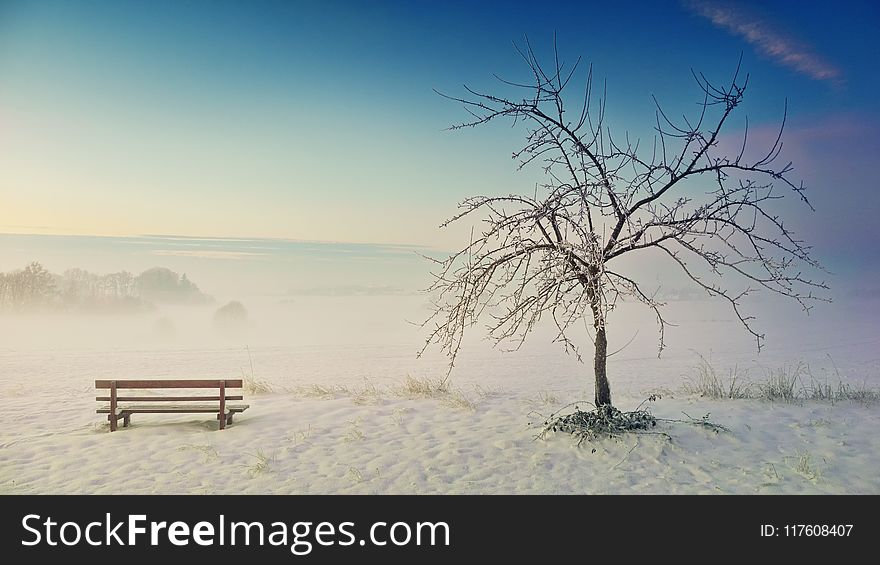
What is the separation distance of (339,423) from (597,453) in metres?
2.67

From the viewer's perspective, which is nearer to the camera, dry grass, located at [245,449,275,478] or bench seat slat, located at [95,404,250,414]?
dry grass, located at [245,449,275,478]

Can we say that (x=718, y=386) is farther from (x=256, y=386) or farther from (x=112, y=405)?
(x=112, y=405)

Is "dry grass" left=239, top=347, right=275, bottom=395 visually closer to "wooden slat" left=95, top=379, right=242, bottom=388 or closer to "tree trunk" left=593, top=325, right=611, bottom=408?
"wooden slat" left=95, top=379, right=242, bottom=388

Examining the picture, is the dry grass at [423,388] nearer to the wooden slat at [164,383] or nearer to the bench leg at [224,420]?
the bench leg at [224,420]

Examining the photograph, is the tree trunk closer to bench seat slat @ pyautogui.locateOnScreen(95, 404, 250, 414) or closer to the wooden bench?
the wooden bench

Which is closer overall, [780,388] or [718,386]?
[780,388]

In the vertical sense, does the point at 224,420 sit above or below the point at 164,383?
below

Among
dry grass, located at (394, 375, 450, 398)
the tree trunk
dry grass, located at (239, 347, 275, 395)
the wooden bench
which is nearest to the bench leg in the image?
the wooden bench

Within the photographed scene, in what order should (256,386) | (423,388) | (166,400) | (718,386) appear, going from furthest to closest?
1. (256,386)
2. (423,388)
3. (718,386)
4. (166,400)

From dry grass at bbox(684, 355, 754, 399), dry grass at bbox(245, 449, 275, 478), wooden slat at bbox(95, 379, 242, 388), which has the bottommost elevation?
dry grass at bbox(245, 449, 275, 478)

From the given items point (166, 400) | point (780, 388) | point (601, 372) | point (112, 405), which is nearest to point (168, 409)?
point (166, 400)

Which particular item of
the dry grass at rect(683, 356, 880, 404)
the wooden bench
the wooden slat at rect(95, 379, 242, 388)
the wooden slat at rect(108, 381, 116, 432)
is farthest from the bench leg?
the dry grass at rect(683, 356, 880, 404)

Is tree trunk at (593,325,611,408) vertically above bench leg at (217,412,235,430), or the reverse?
tree trunk at (593,325,611,408)
